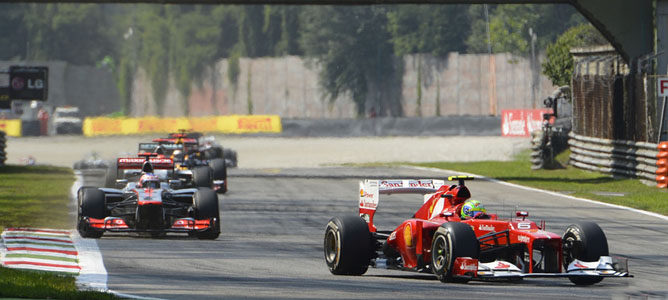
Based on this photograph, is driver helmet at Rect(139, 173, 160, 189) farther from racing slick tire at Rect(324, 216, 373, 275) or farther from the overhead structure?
the overhead structure

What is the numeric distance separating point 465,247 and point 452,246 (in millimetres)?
136

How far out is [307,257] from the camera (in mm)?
17359

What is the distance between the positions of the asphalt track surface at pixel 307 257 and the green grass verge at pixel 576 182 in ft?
3.32

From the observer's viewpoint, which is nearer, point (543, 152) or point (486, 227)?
point (486, 227)

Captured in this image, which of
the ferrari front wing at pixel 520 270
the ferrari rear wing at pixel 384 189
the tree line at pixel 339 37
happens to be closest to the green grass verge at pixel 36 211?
the ferrari front wing at pixel 520 270

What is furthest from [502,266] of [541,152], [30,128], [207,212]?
[30,128]

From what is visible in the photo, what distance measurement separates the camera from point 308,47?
307 ft

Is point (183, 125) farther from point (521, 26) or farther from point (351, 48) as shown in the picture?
point (521, 26)

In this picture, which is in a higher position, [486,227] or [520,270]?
[486,227]

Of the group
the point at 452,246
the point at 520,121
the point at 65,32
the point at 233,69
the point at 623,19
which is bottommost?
the point at 452,246

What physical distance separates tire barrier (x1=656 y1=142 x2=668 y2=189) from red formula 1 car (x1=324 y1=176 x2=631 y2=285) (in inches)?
676

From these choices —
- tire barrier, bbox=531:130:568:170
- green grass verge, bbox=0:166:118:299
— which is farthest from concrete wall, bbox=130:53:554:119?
green grass verge, bbox=0:166:118:299

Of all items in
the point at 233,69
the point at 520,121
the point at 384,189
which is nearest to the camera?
the point at 384,189

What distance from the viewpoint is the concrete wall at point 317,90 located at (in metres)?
78.9
